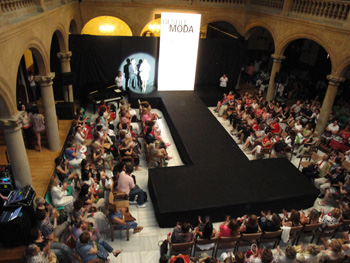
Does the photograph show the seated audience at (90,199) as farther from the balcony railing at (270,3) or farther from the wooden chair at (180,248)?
the balcony railing at (270,3)

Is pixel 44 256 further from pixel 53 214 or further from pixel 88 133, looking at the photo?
pixel 88 133

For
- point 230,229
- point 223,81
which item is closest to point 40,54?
point 230,229

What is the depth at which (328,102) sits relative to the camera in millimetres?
10625

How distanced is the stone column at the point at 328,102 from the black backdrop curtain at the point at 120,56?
5275 millimetres

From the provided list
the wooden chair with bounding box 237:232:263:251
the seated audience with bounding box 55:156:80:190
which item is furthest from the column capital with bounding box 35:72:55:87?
the wooden chair with bounding box 237:232:263:251

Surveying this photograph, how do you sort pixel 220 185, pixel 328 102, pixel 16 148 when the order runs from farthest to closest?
pixel 328 102 → pixel 220 185 → pixel 16 148

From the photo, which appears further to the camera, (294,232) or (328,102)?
(328,102)

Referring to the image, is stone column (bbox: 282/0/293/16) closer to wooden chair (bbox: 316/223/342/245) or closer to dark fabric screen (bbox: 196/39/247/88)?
dark fabric screen (bbox: 196/39/247/88)

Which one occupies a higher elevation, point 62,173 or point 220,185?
point 62,173

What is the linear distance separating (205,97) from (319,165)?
6.28 metres

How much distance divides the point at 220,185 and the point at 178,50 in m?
7.36

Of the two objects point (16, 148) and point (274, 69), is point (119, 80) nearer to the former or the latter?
point (274, 69)

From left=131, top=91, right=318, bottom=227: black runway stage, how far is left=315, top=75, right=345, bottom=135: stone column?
3719 mm

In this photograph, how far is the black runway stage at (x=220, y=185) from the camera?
21.2 ft
